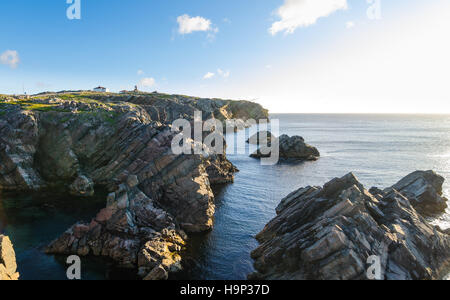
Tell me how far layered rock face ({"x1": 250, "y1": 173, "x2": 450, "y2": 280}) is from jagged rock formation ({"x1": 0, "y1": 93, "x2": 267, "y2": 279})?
1401 centimetres

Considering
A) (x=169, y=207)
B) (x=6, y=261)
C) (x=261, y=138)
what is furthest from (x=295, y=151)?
(x=6, y=261)

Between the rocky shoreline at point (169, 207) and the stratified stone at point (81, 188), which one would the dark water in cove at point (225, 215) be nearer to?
the rocky shoreline at point (169, 207)

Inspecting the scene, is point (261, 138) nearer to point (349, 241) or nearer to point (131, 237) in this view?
point (131, 237)

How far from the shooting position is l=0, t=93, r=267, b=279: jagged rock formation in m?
36.3

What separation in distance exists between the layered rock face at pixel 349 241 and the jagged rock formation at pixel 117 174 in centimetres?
1401

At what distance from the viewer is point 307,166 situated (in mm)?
96375

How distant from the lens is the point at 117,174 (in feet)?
204

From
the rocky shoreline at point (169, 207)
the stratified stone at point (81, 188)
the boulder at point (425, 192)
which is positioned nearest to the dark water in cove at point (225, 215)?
the rocky shoreline at point (169, 207)

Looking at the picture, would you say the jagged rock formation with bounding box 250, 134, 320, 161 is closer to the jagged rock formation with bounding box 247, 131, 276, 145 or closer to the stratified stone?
the jagged rock formation with bounding box 247, 131, 276, 145

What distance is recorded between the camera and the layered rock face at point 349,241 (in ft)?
90.5

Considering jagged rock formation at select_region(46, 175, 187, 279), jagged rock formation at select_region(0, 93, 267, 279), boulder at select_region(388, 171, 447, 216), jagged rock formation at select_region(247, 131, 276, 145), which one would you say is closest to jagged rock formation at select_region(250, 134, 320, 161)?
jagged rock formation at select_region(247, 131, 276, 145)

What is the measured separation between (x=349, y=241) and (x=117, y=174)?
5310 centimetres

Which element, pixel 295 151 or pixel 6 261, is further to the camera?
pixel 295 151
